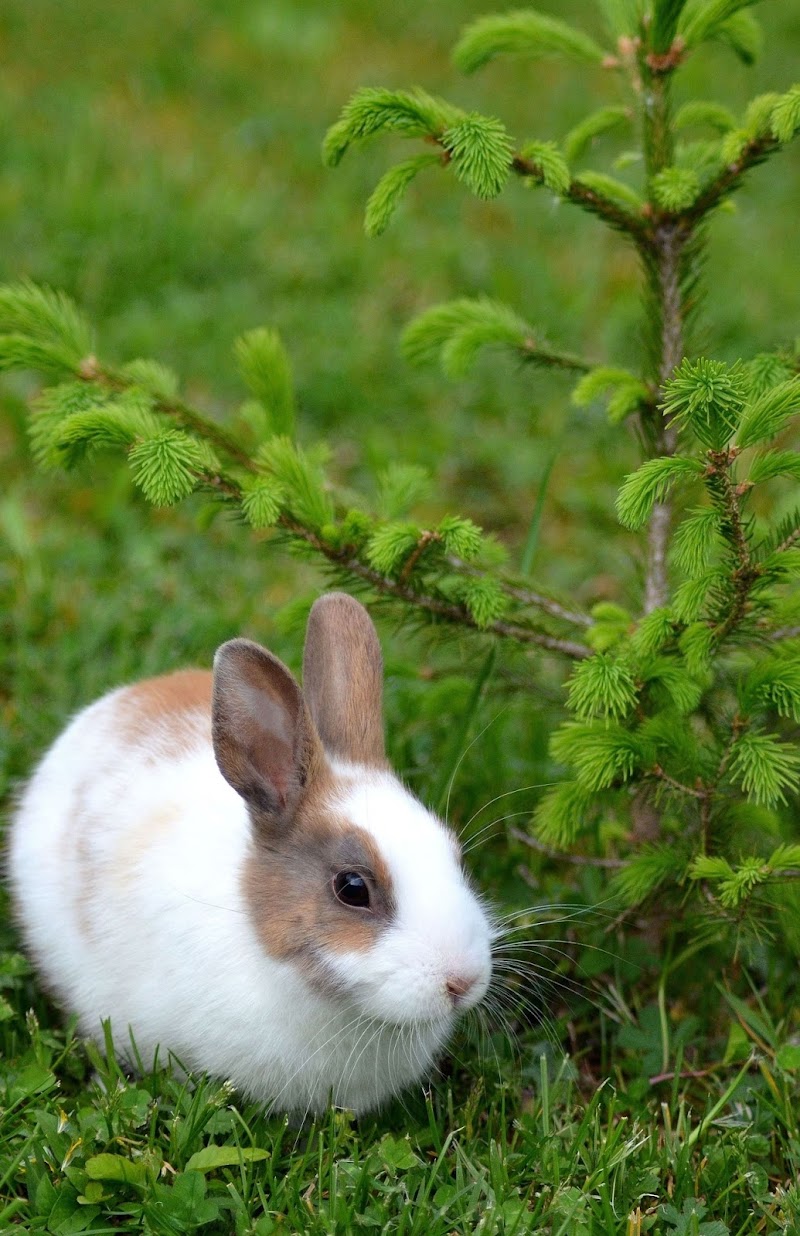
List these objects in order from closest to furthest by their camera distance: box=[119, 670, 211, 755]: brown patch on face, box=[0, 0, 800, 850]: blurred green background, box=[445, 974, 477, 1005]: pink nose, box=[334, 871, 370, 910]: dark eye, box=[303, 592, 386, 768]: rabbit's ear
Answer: box=[445, 974, 477, 1005]: pink nose, box=[334, 871, 370, 910]: dark eye, box=[303, 592, 386, 768]: rabbit's ear, box=[119, 670, 211, 755]: brown patch on face, box=[0, 0, 800, 850]: blurred green background

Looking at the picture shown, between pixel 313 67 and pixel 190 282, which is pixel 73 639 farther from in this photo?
pixel 313 67

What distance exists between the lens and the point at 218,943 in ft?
A: 9.58

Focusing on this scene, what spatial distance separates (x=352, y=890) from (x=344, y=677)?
54 centimetres

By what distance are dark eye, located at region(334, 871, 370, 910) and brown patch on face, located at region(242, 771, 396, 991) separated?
0.03 feet

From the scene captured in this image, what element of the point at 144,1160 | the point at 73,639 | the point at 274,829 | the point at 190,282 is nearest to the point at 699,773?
the point at 274,829

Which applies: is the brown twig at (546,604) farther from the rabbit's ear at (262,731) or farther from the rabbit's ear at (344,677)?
the rabbit's ear at (262,731)

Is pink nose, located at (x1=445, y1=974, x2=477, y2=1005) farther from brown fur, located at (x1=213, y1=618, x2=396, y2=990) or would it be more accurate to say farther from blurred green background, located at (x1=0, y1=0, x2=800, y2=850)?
blurred green background, located at (x1=0, y1=0, x2=800, y2=850)

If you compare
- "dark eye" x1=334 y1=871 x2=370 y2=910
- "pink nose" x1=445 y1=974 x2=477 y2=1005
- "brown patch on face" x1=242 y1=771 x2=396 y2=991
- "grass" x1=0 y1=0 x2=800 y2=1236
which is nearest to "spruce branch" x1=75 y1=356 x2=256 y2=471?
"grass" x1=0 y1=0 x2=800 y2=1236

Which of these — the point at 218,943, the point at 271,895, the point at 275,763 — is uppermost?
the point at 275,763

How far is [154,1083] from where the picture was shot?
2.91 metres

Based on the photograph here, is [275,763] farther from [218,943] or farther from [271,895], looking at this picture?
[218,943]

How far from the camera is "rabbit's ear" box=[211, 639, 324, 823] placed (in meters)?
2.84

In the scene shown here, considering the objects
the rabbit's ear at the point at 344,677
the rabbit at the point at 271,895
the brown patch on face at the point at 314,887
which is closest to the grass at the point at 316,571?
the rabbit at the point at 271,895

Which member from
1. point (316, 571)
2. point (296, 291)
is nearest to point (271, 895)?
point (316, 571)
